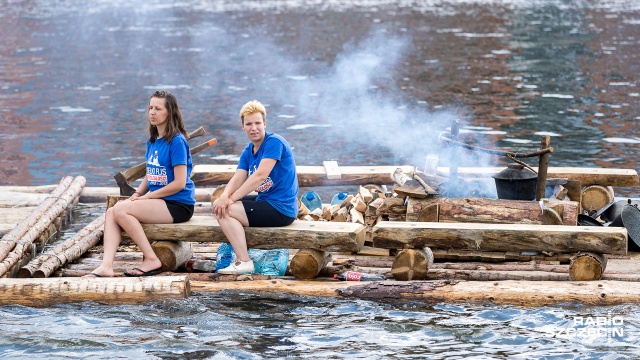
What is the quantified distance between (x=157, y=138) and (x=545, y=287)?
4.29 meters

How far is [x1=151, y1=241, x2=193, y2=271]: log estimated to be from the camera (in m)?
9.92

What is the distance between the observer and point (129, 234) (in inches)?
386

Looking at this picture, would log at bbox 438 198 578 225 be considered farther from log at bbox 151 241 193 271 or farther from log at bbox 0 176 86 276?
log at bbox 0 176 86 276

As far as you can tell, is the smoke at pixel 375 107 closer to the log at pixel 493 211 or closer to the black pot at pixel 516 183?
the black pot at pixel 516 183

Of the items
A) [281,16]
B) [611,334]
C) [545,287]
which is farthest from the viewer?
[281,16]

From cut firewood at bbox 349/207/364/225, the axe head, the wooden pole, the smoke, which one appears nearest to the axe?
the axe head

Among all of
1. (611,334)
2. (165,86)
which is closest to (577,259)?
(611,334)

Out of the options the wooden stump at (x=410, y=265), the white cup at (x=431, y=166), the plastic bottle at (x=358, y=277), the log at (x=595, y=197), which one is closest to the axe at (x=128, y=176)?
the plastic bottle at (x=358, y=277)

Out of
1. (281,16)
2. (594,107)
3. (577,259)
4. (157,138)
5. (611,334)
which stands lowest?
(611,334)

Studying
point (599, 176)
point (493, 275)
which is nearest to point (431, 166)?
point (599, 176)

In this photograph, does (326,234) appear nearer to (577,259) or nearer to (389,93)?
(577,259)

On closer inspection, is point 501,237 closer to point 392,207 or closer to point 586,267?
point 586,267

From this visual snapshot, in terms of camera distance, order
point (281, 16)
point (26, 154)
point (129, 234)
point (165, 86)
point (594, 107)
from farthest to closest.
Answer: point (281, 16), point (165, 86), point (594, 107), point (26, 154), point (129, 234)

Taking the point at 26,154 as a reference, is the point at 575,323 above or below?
below
